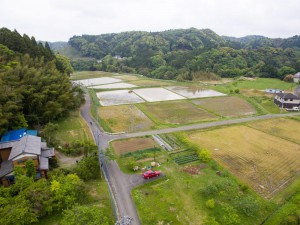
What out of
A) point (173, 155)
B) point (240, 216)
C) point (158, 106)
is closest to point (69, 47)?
point (158, 106)

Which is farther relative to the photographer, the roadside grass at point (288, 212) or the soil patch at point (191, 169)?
the soil patch at point (191, 169)

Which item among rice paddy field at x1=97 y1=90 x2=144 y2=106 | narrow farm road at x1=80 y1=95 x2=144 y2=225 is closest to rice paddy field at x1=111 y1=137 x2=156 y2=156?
narrow farm road at x1=80 y1=95 x2=144 y2=225

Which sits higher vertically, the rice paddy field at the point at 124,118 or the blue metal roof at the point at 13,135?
the blue metal roof at the point at 13,135

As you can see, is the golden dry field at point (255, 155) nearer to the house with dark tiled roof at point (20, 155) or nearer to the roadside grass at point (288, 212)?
the roadside grass at point (288, 212)

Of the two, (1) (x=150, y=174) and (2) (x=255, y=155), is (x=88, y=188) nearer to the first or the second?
(1) (x=150, y=174)

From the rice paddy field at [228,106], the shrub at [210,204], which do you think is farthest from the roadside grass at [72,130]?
the rice paddy field at [228,106]

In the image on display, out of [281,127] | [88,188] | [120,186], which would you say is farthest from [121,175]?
[281,127]
